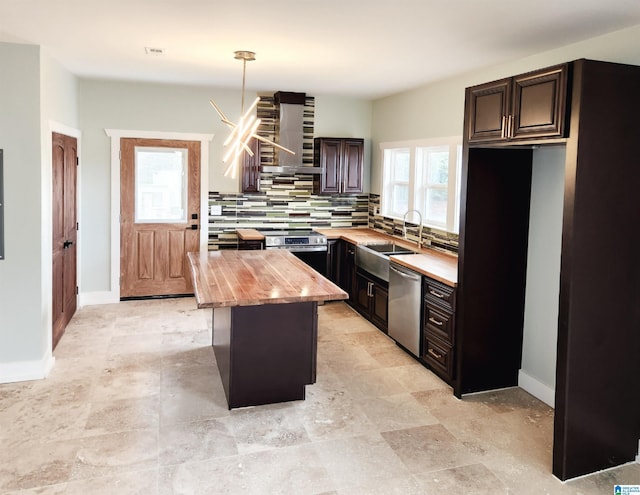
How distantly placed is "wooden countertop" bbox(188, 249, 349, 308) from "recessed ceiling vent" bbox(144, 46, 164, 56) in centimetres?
170

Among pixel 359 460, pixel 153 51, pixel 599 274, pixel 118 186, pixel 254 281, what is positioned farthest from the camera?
pixel 118 186

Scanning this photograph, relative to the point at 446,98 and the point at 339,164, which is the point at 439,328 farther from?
the point at 339,164

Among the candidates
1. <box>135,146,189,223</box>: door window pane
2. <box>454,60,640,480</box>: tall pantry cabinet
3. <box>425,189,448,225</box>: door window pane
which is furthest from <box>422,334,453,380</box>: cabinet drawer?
<box>135,146,189,223</box>: door window pane

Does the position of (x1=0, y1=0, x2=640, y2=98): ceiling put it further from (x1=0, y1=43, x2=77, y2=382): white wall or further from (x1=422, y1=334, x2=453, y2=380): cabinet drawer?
(x1=422, y1=334, x2=453, y2=380): cabinet drawer

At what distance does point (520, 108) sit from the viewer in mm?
3174

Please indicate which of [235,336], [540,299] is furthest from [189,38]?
[540,299]

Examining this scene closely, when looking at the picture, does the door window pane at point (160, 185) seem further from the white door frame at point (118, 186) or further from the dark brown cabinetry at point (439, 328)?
the dark brown cabinetry at point (439, 328)

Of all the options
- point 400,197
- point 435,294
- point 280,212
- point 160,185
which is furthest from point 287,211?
point 435,294

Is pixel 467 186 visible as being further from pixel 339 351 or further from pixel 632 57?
pixel 339 351

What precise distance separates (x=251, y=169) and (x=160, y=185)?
1.10m

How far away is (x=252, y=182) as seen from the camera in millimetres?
6406

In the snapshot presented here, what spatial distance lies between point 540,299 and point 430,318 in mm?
845

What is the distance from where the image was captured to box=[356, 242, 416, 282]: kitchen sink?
5156 mm

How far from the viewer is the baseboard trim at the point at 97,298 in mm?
6145
